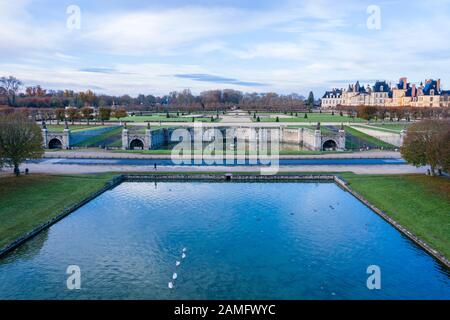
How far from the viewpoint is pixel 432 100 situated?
117 metres

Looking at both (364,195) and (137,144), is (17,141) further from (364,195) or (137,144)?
(364,195)

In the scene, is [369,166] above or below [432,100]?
below

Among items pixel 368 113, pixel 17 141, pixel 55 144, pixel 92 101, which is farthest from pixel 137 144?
pixel 92 101

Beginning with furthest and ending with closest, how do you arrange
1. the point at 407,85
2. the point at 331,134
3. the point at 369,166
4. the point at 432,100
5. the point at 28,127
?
the point at 407,85 → the point at 432,100 → the point at 331,134 → the point at 369,166 → the point at 28,127

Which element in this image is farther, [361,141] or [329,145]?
[361,141]

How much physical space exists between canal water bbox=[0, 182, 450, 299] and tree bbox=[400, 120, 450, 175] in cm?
866

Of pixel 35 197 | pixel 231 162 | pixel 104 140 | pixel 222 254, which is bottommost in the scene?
pixel 222 254

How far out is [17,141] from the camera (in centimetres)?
3291

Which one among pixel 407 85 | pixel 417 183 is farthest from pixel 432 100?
pixel 417 183

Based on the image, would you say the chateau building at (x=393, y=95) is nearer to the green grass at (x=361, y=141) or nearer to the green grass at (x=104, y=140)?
the green grass at (x=361, y=141)

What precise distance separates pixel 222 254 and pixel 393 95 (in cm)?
12906

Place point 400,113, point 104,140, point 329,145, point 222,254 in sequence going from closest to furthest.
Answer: point 222,254
point 329,145
point 104,140
point 400,113
